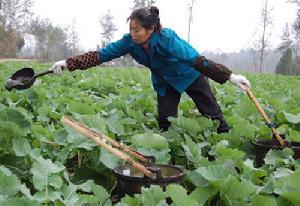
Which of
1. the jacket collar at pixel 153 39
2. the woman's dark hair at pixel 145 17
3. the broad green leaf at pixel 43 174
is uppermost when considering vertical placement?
the woman's dark hair at pixel 145 17

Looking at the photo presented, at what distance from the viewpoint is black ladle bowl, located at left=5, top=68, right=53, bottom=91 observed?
10.3 feet

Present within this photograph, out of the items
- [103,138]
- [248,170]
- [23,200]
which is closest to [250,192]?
[248,170]

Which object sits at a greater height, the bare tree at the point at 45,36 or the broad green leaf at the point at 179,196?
the broad green leaf at the point at 179,196

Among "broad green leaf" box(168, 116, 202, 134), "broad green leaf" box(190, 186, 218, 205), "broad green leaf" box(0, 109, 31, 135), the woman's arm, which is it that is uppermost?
the woman's arm

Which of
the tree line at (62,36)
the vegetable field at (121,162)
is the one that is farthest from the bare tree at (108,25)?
the vegetable field at (121,162)

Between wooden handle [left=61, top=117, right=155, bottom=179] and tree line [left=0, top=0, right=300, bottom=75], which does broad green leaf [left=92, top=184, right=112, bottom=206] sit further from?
tree line [left=0, top=0, right=300, bottom=75]

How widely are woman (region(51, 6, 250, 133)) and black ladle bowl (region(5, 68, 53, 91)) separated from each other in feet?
0.67

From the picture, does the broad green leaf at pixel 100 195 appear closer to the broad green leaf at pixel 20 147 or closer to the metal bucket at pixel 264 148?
the broad green leaf at pixel 20 147

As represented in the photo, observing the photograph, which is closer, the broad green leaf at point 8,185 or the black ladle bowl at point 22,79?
the broad green leaf at point 8,185

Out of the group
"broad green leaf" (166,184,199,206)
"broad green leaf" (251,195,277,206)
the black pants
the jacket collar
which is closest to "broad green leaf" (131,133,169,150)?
"broad green leaf" (251,195,277,206)

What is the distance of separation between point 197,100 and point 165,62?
56 cm

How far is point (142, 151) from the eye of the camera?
2598 mm

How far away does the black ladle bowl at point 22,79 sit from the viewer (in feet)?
10.3

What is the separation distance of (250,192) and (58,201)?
794 mm
